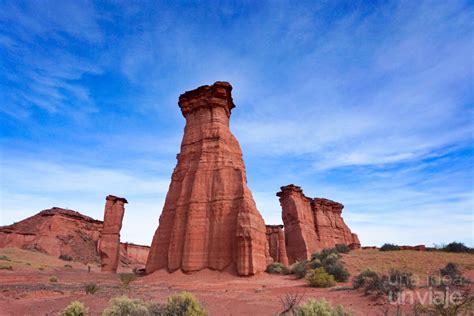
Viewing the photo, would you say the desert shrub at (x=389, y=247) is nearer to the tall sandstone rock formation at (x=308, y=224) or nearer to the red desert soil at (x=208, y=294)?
the tall sandstone rock formation at (x=308, y=224)

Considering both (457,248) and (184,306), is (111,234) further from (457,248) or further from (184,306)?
(457,248)

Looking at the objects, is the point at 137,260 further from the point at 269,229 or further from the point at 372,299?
the point at 372,299

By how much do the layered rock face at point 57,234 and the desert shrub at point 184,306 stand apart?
5511 centimetres

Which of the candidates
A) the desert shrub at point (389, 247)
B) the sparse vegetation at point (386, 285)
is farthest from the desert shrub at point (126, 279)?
the desert shrub at point (389, 247)

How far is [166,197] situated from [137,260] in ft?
182

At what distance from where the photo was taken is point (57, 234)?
5772 cm

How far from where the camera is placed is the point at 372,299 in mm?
12367

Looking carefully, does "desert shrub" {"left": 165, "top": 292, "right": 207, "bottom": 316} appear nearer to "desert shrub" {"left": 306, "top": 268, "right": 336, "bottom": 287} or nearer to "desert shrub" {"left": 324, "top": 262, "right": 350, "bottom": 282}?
"desert shrub" {"left": 306, "top": 268, "right": 336, "bottom": 287}

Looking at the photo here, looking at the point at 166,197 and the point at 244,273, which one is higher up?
the point at 166,197

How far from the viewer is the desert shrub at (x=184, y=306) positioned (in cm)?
819

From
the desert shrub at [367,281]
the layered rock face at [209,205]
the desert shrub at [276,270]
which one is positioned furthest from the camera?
the desert shrub at [276,270]

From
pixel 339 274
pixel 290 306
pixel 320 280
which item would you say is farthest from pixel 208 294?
pixel 339 274

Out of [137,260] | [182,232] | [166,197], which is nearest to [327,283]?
[182,232]

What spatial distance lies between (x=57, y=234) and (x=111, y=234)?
2618 centimetres
